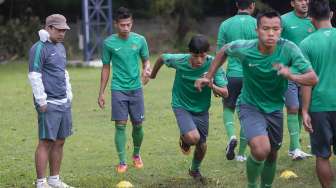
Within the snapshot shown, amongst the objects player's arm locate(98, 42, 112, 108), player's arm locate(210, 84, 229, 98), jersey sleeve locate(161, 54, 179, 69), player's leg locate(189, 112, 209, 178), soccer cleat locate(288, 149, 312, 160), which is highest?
jersey sleeve locate(161, 54, 179, 69)

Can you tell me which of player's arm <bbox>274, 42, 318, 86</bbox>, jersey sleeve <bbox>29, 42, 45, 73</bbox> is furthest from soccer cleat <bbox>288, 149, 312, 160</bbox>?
jersey sleeve <bbox>29, 42, 45, 73</bbox>

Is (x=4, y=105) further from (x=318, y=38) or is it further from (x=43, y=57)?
(x=318, y=38)

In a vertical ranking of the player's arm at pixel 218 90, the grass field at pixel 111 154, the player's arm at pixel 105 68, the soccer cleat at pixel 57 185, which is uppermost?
the player's arm at pixel 218 90

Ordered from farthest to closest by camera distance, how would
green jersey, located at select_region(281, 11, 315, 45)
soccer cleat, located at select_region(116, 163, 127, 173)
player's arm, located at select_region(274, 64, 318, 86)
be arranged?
green jersey, located at select_region(281, 11, 315, 45) < soccer cleat, located at select_region(116, 163, 127, 173) < player's arm, located at select_region(274, 64, 318, 86)

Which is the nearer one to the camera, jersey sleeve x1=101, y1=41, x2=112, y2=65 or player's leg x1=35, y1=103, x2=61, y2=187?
player's leg x1=35, y1=103, x2=61, y2=187

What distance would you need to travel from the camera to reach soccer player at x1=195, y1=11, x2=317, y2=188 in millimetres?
6465

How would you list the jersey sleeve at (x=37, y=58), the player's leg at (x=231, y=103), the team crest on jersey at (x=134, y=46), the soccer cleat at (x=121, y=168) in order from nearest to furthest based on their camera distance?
1. the jersey sleeve at (x=37, y=58)
2. the soccer cleat at (x=121, y=168)
3. the team crest on jersey at (x=134, y=46)
4. the player's leg at (x=231, y=103)

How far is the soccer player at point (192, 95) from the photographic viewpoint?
7.63 metres

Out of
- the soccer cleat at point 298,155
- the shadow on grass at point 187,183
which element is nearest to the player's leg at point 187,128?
the shadow on grass at point 187,183

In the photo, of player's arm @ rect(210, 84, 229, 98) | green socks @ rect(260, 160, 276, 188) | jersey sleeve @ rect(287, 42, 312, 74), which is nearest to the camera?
jersey sleeve @ rect(287, 42, 312, 74)

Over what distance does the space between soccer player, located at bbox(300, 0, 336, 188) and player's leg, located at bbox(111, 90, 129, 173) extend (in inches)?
110

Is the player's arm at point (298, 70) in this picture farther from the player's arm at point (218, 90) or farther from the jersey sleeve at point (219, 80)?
the jersey sleeve at point (219, 80)

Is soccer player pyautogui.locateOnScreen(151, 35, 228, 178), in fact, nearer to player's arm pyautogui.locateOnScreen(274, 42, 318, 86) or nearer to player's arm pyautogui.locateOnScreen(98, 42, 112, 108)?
player's arm pyautogui.locateOnScreen(98, 42, 112, 108)

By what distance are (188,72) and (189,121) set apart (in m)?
0.55
